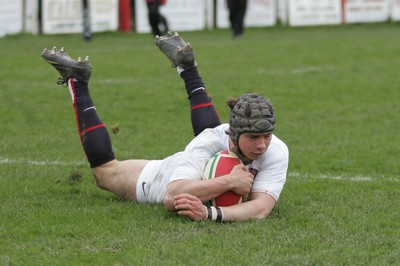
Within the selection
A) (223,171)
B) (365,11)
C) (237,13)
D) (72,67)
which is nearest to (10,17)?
(237,13)

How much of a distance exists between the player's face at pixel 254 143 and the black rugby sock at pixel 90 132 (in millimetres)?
1351

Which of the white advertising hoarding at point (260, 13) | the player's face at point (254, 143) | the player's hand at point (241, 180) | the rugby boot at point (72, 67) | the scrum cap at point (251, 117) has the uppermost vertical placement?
the rugby boot at point (72, 67)

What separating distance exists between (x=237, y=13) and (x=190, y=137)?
41.9 feet

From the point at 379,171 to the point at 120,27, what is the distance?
19.0 m

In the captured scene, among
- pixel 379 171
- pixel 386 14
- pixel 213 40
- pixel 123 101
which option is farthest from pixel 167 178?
pixel 386 14

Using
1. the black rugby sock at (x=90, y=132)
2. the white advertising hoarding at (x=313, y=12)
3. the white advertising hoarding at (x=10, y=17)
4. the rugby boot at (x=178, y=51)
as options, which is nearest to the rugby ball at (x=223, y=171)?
the black rugby sock at (x=90, y=132)

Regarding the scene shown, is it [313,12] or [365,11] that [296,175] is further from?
[365,11]

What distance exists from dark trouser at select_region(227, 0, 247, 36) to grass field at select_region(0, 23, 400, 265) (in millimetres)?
2150

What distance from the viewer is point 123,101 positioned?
1255cm

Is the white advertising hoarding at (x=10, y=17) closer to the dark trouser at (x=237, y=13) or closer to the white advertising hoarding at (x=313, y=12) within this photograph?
the dark trouser at (x=237, y=13)

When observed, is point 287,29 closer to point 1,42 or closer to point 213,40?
point 213,40

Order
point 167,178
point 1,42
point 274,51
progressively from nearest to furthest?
1. point 167,178
2. point 274,51
3. point 1,42

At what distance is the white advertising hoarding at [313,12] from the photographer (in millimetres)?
27906

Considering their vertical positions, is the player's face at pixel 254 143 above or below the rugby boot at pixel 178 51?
below
